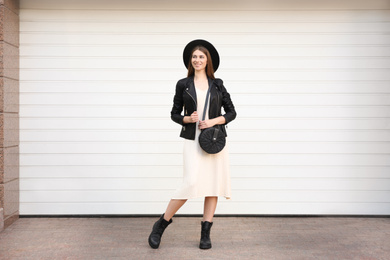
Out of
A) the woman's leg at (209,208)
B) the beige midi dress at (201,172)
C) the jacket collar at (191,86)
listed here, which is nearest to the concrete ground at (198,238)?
the woman's leg at (209,208)

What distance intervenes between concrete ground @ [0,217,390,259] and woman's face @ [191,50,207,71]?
5.74 ft

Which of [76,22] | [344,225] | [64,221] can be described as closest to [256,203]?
[344,225]

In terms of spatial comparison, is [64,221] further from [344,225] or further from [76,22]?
[344,225]

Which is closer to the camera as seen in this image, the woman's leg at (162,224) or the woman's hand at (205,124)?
the woman's hand at (205,124)

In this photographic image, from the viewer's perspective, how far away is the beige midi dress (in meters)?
4.93

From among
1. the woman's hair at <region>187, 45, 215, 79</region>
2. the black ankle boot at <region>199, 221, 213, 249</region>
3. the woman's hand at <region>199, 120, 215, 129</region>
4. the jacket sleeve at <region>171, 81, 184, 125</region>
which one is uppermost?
the woman's hair at <region>187, 45, 215, 79</region>

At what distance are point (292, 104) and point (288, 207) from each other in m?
1.28

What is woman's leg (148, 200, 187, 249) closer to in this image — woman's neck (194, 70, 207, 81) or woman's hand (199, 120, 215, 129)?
woman's hand (199, 120, 215, 129)

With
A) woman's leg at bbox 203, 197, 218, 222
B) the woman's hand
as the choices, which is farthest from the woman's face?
woman's leg at bbox 203, 197, 218, 222

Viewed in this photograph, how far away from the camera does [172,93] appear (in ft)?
21.3

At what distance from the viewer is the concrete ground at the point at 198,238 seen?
16.1ft

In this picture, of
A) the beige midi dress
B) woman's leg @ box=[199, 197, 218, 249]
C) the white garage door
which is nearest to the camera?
the beige midi dress

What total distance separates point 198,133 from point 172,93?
161 cm

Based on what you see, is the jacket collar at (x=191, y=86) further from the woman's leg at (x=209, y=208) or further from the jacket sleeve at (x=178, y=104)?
the woman's leg at (x=209, y=208)
